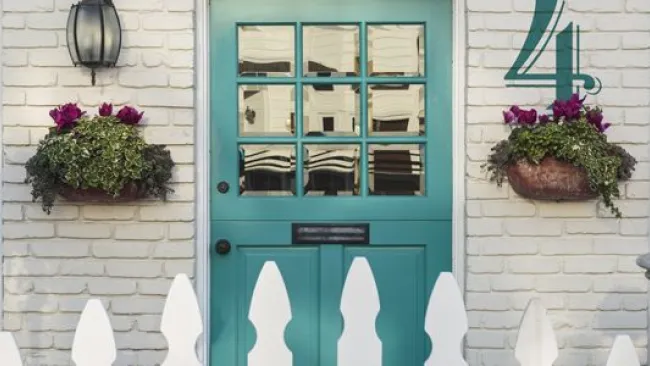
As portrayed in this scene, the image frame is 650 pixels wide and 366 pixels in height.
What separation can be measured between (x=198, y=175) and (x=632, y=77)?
2030 mm

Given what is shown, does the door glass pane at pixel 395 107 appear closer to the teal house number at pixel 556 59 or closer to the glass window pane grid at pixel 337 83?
the glass window pane grid at pixel 337 83

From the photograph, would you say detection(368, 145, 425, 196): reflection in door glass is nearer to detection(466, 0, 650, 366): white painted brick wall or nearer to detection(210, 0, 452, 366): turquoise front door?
detection(210, 0, 452, 366): turquoise front door

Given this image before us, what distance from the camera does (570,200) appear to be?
3824 millimetres

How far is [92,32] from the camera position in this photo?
368 centimetres

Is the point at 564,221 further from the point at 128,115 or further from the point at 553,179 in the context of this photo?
the point at 128,115

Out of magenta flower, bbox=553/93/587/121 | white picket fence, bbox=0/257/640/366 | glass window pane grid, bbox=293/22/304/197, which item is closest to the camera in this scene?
white picket fence, bbox=0/257/640/366

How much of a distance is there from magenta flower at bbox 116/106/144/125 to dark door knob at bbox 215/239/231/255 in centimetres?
67

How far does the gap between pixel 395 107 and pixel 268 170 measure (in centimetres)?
66

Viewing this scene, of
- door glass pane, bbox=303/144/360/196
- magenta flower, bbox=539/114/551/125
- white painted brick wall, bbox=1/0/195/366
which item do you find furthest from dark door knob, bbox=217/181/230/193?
magenta flower, bbox=539/114/551/125

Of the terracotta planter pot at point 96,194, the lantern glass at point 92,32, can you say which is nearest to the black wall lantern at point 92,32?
the lantern glass at point 92,32

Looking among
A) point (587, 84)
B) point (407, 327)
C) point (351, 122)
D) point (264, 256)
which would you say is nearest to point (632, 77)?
point (587, 84)

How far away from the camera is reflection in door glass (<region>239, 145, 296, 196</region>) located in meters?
3.95

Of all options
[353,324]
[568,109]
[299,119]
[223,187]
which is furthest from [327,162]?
[353,324]

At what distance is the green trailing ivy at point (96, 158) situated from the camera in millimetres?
3533
